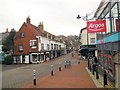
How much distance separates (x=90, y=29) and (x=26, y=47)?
38.0 metres

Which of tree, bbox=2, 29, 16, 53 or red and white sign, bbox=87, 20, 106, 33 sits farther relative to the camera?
tree, bbox=2, 29, 16, 53

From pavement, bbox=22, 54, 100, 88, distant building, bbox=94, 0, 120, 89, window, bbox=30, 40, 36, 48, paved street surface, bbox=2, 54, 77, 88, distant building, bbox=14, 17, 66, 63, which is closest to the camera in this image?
distant building, bbox=94, 0, 120, 89

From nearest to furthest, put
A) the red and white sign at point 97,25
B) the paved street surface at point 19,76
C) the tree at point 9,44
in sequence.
Answer: the red and white sign at point 97,25 < the paved street surface at point 19,76 < the tree at point 9,44

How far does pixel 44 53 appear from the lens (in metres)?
59.2

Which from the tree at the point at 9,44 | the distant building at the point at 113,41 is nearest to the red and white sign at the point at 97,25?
the distant building at the point at 113,41

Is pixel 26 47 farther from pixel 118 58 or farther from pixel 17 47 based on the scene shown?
pixel 118 58

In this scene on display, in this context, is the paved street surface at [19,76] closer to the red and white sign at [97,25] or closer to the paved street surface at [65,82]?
the paved street surface at [65,82]

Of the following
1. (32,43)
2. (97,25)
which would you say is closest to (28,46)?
(32,43)

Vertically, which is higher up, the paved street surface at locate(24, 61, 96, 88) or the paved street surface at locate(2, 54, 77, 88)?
the paved street surface at locate(24, 61, 96, 88)

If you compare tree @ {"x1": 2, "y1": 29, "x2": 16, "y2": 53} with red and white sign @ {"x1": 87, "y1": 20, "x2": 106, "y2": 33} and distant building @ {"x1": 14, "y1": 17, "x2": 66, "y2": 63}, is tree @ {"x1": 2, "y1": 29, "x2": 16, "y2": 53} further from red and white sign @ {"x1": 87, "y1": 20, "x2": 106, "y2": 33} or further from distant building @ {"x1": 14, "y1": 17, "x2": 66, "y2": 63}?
red and white sign @ {"x1": 87, "y1": 20, "x2": 106, "y2": 33}

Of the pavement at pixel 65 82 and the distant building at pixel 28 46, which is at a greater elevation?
the distant building at pixel 28 46

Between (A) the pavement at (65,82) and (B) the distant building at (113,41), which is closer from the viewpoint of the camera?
(B) the distant building at (113,41)

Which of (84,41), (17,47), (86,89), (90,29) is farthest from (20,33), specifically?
(86,89)

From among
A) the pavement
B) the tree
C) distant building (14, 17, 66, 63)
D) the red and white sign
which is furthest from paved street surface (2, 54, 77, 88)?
the tree
